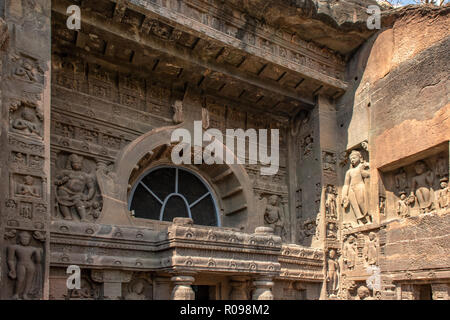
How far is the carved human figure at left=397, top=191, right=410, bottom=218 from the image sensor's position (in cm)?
997

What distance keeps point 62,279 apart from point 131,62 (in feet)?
14.2

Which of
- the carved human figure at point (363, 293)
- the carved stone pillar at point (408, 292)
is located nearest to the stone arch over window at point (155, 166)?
the carved human figure at point (363, 293)

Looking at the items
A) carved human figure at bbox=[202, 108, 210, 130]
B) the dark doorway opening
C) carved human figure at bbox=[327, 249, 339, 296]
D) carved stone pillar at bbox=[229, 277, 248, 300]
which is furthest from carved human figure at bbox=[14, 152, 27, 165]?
the dark doorway opening

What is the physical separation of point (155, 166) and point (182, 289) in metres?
3.35

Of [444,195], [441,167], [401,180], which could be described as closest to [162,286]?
[401,180]

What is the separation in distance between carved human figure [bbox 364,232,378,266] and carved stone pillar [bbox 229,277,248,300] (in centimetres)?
272

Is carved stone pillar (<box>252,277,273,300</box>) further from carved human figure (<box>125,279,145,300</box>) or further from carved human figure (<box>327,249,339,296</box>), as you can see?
carved human figure (<box>327,249,339,296</box>)

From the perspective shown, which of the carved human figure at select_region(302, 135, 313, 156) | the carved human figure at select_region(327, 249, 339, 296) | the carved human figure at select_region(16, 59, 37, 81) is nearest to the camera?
the carved human figure at select_region(16, 59, 37, 81)

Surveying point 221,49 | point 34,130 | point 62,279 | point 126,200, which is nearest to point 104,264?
point 62,279

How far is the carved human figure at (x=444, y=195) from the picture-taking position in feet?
30.0

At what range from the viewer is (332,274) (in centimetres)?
1088

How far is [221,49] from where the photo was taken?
10.0 m

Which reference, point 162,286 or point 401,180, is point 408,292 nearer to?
point 401,180

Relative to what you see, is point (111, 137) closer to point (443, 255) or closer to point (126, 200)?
point (126, 200)
